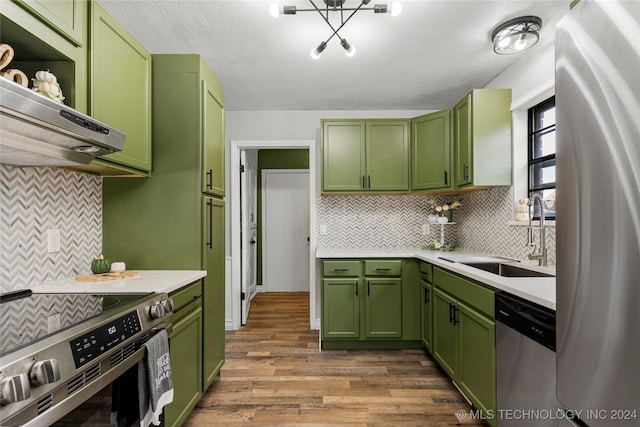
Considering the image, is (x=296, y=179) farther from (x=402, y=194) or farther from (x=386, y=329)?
(x=386, y=329)

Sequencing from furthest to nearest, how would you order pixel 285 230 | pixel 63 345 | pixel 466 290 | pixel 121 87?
1. pixel 285 230
2. pixel 466 290
3. pixel 121 87
4. pixel 63 345

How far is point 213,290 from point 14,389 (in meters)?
1.48

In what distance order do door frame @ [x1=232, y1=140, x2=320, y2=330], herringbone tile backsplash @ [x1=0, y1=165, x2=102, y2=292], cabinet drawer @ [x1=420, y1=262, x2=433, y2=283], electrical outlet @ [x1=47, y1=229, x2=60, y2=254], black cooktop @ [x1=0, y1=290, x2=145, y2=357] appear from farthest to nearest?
door frame @ [x1=232, y1=140, x2=320, y2=330] < cabinet drawer @ [x1=420, y1=262, x2=433, y2=283] < electrical outlet @ [x1=47, y1=229, x2=60, y2=254] < herringbone tile backsplash @ [x1=0, y1=165, x2=102, y2=292] < black cooktop @ [x1=0, y1=290, x2=145, y2=357]

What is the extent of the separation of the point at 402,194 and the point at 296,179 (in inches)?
85.1

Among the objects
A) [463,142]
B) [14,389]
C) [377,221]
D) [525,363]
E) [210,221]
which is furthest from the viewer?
[377,221]

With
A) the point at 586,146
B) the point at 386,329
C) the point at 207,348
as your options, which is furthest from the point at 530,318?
the point at 207,348

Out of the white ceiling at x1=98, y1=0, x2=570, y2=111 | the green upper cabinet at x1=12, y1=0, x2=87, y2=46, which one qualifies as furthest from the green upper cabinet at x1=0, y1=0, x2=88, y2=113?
the white ceiling at x1=98, y1=0, x2=570, y2=111

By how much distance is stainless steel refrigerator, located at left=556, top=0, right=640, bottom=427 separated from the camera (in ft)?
2.24

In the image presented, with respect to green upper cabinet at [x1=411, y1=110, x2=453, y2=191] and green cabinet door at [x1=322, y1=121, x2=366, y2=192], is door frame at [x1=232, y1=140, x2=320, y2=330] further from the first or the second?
green upper cabinet at [x1=411, y1=110, x2=453, y2=191]

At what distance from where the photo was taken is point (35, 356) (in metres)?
0.79

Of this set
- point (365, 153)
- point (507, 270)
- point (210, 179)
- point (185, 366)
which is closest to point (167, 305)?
point (185, 366)

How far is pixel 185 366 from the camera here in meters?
1.76

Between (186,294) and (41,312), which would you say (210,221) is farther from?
(41,312)

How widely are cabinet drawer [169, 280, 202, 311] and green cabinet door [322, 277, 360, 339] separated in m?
1.30
